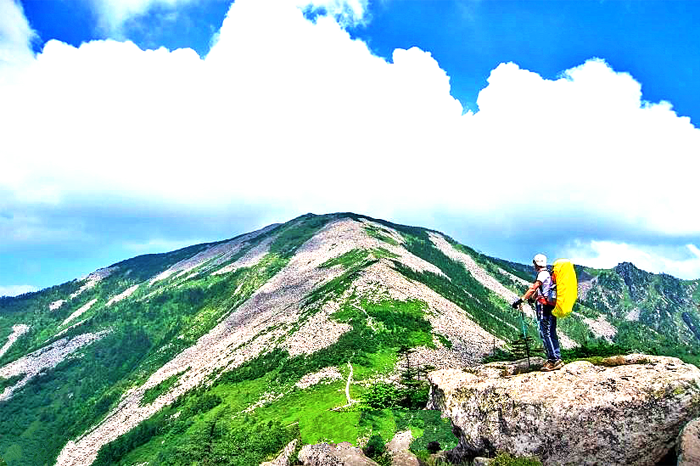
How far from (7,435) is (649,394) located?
639ft

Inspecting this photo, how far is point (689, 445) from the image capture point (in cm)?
1661

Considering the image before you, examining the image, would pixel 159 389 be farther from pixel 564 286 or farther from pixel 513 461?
pixel 564 286

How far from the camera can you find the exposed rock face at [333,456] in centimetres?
2359

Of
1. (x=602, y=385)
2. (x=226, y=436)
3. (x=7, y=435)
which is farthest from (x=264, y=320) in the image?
(x=602, y=385)

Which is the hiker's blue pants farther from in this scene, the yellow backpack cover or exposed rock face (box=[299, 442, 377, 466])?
exposed rock face (box=[299, 442, 377, 466])

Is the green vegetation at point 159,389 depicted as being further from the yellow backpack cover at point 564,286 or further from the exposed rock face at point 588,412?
the yellow backpack cover at point 564,286

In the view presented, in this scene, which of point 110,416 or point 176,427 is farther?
point 110,416

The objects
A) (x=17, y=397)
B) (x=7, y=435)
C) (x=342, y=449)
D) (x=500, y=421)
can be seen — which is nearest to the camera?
(x=500, y=421)

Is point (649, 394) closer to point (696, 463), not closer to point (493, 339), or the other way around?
point (696, 463)

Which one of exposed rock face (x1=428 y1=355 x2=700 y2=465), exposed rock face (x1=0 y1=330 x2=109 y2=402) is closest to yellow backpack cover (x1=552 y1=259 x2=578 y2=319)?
exposed rock face (x1=428 y1=355 x2=700 y2=465)

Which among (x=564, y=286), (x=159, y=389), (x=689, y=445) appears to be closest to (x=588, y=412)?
(x=689, y=445)

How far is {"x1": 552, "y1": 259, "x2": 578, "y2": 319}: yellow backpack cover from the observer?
70.0 ft

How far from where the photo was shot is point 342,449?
2542 cm

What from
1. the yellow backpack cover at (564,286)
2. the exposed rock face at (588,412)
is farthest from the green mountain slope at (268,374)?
the yellow backpack cover at (564,286)
